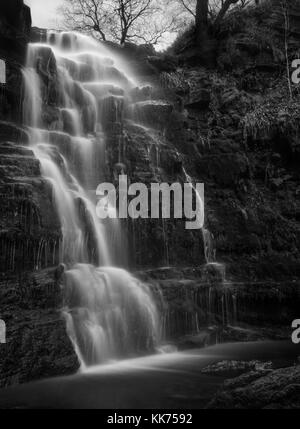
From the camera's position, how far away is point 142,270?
10523mm


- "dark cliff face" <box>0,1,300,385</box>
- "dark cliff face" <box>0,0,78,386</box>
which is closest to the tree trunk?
"dark cliff face" <box>0,1,300,385</box>

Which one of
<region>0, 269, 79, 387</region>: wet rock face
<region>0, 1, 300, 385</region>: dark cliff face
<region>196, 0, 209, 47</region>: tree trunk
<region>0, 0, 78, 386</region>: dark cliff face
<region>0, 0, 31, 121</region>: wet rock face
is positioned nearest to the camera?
<region>0, 269, 79, 387</region>: wet rock face

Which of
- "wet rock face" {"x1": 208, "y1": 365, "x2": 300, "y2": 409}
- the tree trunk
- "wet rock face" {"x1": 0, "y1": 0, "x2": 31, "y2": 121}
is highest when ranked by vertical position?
the tree trunk

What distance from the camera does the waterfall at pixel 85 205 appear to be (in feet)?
27.2

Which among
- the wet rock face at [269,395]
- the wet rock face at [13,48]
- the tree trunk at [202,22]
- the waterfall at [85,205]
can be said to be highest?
the tree trunk at [202,22]

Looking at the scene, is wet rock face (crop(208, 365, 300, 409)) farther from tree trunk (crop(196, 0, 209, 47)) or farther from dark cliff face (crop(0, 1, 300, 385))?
tree trunk (crop(196, 0, 209, 47))

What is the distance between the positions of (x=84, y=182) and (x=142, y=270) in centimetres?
282

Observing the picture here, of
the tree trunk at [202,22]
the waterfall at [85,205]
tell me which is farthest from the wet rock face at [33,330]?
the tree trunk at [202,22]

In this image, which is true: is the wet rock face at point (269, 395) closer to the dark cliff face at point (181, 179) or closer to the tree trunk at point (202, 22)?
the dark cliff face at point (181, 179)

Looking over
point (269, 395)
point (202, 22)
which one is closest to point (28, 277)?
point (269, 395)

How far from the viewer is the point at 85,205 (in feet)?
33.8

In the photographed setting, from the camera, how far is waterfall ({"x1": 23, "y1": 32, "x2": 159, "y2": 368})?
8.29 metres

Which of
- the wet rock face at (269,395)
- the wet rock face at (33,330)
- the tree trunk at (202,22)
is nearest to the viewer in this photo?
the wet rock face at (269,395)

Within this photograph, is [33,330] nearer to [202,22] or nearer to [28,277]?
[28,277]
